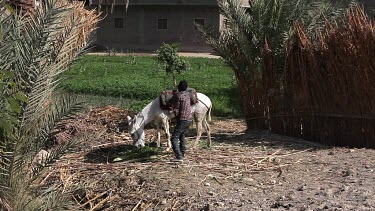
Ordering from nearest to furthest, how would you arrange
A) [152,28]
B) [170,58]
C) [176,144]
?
1. [176,144]
2. [170,58]
3. [152,28]

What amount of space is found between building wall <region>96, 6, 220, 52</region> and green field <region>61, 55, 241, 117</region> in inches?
486

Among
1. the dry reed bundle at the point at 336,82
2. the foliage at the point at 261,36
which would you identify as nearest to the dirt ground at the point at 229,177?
the dry reed bundle at the point at 336,82

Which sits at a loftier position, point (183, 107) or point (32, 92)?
point (32, 92)

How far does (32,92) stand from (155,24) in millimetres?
37871

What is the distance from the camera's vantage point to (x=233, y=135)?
1151 centimetres

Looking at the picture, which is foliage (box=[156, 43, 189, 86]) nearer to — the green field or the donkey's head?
the green field

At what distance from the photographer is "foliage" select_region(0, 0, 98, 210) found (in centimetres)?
513

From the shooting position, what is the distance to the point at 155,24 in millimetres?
42719

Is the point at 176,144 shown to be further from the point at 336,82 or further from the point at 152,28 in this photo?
the point at 152,28

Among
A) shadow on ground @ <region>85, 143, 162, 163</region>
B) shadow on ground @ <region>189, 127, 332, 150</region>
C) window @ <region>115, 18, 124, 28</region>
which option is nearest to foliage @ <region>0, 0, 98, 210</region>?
shadow on ground @ <region>85, 143, 162, 163</region>

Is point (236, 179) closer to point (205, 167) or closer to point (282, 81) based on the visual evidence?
point (205, 167)

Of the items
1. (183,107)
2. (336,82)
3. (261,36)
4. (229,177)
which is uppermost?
(261,36)

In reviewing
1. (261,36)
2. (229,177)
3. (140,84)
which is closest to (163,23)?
(140,84)

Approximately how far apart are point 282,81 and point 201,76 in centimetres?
1187
